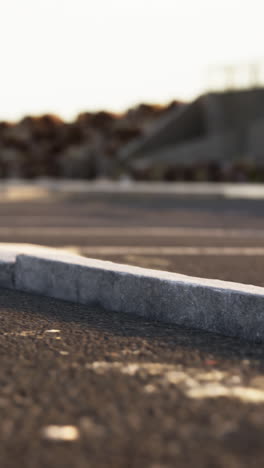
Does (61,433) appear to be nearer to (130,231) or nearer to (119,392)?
(119,392)

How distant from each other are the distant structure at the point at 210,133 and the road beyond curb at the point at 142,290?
28.6 meters

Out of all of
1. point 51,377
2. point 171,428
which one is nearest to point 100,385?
point 51,377

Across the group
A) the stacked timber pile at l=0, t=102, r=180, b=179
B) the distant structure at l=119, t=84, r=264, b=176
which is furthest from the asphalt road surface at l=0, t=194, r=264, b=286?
the stacked timber pile at l=0, t=102, r=180, b=179

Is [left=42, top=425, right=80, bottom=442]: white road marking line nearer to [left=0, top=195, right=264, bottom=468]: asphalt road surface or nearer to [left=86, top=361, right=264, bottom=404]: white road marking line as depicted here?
[left=0, top=195, right=264, bottom=468]: asphalt road surface

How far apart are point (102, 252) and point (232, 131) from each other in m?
28.9

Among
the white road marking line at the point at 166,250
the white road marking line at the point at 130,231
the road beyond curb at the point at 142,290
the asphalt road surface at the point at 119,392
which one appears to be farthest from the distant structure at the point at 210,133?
the asphalt road surface at the point at 119,392

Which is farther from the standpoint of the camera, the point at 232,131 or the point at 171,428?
the point at 232,131

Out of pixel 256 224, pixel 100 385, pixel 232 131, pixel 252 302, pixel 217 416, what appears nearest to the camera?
pixel 217 416

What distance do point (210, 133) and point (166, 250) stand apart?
1146 inches

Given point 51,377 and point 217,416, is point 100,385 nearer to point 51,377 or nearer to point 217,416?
point 51,377

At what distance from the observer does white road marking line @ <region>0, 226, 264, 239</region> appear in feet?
35.8

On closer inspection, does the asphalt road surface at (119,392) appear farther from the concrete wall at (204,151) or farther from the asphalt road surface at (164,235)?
the concrete wall at (204,151)

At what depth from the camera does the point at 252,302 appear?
4.11 meters

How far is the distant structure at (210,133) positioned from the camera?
35.6m
